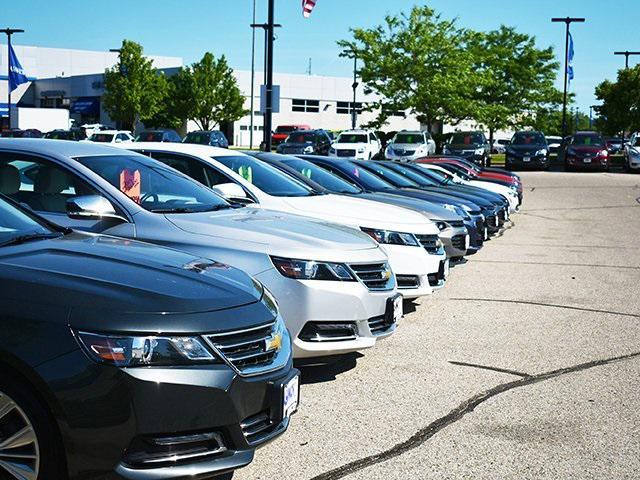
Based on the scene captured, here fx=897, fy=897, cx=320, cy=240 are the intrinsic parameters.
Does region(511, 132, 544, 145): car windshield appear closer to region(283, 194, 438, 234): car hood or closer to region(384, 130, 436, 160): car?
region(384, 130, 436, 160): car

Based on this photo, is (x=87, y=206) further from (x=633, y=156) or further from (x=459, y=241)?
(x=633, y=156)

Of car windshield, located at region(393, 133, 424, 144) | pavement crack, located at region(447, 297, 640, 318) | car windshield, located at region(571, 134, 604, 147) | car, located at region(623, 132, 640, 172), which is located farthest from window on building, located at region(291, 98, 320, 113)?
pavement crack, located at region(447, 297, 640, 318)

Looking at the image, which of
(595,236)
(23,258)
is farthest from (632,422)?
(595,236)

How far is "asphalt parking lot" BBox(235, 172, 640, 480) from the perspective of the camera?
481cm

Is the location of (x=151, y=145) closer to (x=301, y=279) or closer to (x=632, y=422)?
(x=301, y=279)

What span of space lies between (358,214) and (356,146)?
32.3 m

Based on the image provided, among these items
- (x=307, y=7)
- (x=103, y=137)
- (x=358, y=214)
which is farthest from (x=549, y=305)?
(x=103, y=137)

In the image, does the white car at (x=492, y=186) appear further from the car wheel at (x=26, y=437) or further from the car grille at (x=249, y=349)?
the car wheel at (x=26, y=437)

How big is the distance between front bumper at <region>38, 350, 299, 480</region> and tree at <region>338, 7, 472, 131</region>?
45762 millimetres

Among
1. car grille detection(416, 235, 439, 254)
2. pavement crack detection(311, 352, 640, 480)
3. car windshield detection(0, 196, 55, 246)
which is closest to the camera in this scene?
car windshield detection(0, 196, 55, 246)

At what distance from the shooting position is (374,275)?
6.55 m

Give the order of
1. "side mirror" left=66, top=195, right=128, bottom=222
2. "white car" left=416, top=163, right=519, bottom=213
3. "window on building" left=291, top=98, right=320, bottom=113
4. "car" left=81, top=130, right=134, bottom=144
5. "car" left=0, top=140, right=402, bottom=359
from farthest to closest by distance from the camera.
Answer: "window on building" left=291, top=98, right=320, bottom=113 → "car" left=81, top=130, right=134, bottom=144 → "white car" left=416, top=163, right=519, bottom=213 → "car" left=0, top=140, right=402, bottom=359 → "side mirror" left=66, top=195, right=128, bottom=222

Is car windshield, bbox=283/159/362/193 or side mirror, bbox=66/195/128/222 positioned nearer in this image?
side mirror, bbox=66/195/128/222

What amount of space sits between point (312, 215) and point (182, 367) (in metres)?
5.11
